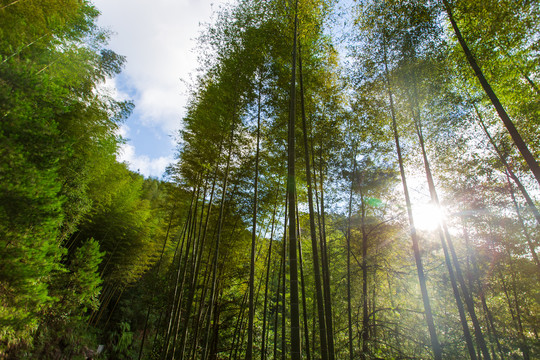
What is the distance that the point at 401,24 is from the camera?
12.5 ft

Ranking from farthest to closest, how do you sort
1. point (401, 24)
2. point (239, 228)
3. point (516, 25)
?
point (239, 228) → point (401, 24) → point (516, 25)

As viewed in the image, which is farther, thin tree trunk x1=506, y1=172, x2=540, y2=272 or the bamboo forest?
thin tree trunk x1=506, y1=172, x2=540, y2=272

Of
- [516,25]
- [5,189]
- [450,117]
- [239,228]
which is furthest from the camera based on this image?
[239,228]

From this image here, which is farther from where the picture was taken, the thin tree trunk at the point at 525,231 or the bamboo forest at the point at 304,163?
the thin tree trunk at the point at 525,231

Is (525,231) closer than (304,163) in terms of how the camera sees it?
No

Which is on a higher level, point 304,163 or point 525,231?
point 304,163

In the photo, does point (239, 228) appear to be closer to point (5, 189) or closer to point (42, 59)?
point (5, 189)

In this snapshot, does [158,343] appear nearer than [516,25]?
No

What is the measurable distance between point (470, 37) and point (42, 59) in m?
7.58

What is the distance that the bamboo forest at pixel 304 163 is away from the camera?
3.56m

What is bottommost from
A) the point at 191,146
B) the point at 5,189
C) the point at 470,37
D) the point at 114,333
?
the point at 114,333

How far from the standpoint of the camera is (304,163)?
493 cm

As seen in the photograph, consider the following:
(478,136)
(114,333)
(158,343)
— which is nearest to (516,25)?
(478,136)

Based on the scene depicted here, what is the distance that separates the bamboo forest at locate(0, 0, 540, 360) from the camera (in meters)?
3.56
